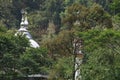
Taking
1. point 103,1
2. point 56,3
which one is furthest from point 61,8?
point 103,1

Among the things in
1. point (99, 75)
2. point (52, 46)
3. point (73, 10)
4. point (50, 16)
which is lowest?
point (99, 75)

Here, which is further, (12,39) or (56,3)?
(56,3)

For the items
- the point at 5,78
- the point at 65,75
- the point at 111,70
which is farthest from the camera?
the point at 5,78

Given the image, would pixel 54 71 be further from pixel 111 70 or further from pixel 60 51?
pixel 111 70

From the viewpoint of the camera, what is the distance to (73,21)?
29203mm

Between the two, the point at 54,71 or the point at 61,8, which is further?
the point at 61,8

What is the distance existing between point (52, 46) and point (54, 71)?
5.41ft

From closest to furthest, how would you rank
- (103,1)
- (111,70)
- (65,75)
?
(111,70), (65,75), (103,1)

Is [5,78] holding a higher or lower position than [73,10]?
lower

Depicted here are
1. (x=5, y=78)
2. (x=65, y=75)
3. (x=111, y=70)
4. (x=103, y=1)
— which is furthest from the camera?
(x=103, y=1)

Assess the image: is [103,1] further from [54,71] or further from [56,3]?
[54,71]

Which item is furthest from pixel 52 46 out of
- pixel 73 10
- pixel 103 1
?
pixel 103 1

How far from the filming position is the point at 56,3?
6588 centimetres

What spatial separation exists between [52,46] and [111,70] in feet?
20.9
